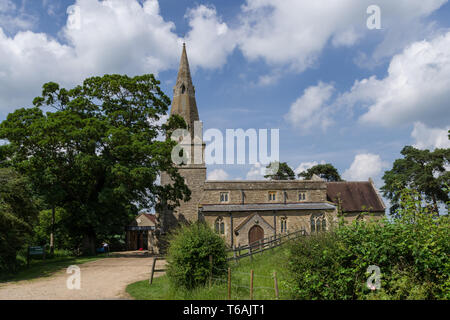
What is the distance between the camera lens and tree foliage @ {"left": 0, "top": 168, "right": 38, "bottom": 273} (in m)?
14.6

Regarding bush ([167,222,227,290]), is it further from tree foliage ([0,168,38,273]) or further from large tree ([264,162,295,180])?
large tree ([264,162,295,180])

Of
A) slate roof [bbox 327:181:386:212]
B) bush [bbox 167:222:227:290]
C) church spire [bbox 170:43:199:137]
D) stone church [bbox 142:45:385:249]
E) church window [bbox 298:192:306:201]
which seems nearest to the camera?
bush [bbox 167:222:227:290]

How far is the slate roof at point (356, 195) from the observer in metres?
34.6

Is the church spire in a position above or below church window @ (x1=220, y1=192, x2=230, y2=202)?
above

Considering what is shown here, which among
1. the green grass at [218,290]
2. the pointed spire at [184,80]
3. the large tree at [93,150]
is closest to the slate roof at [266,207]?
the large tree at [93,150]

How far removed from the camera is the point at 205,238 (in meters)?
11.7

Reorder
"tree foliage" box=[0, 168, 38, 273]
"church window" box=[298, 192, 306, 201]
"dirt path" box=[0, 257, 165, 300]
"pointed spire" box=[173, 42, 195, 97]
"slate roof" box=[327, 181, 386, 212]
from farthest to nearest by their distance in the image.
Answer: "pointed spire" box=[173, 42, 195, 97], "slate roof" box=[327, 181, 386, 212], "church window" box=[298, 192, 306, 201], "tree foliage" box=[0, 168, 38, 273], "dirt path" box=[0, 257, 165, 300]

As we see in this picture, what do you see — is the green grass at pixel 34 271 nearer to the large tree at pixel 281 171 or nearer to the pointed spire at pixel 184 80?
the pointed spire at pixel 184 80

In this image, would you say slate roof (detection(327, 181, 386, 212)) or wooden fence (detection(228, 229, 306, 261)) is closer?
wooden fence (detection(228, 229, 306, 261))

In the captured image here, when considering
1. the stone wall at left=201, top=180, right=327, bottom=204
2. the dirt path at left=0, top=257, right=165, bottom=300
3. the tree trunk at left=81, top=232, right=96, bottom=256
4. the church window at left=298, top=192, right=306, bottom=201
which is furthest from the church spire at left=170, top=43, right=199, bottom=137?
the dirt path at left=0, top=257, right=165, bottom=300

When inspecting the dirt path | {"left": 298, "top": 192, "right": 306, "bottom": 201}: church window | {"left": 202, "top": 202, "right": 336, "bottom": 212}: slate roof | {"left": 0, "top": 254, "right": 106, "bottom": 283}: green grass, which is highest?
{"left": 298, "top": 192, "right": 306, "bottom": 201}: church window

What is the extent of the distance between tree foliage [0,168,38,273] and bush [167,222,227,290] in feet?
28.0

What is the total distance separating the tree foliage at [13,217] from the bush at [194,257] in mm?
8548
